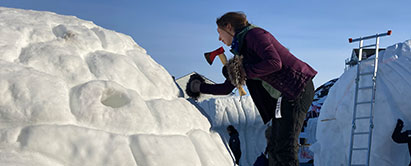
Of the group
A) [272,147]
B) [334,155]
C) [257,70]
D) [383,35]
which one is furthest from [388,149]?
[257,70]

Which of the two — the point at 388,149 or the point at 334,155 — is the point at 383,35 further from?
the point at 334,155

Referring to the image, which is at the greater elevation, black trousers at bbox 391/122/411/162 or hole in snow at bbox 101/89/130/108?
hole in snow at bbox 101/89/130/108

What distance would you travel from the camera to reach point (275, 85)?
2.51 m

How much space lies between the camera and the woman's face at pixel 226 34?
264cm

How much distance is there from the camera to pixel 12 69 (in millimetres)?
1645

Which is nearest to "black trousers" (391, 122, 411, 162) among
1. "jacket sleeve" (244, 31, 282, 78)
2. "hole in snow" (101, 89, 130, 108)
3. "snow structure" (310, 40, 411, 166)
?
"snow structure" (310, 40, 411, 166)

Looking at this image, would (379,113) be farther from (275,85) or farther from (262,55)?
(262,55)

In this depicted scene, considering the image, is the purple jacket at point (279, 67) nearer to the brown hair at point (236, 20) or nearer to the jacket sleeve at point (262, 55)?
the jacket sleeve at point (262, 55)

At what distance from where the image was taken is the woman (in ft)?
8.00

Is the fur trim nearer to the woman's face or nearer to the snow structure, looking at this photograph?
the woman's face

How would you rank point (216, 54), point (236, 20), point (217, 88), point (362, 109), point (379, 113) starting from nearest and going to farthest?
point (217, 88), point (236, 20), point (216, 54), point (379, 113), point (362, 109)

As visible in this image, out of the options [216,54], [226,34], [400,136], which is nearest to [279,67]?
[226,34]

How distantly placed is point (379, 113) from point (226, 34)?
3.72 m

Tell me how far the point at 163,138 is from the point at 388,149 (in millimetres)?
4540
